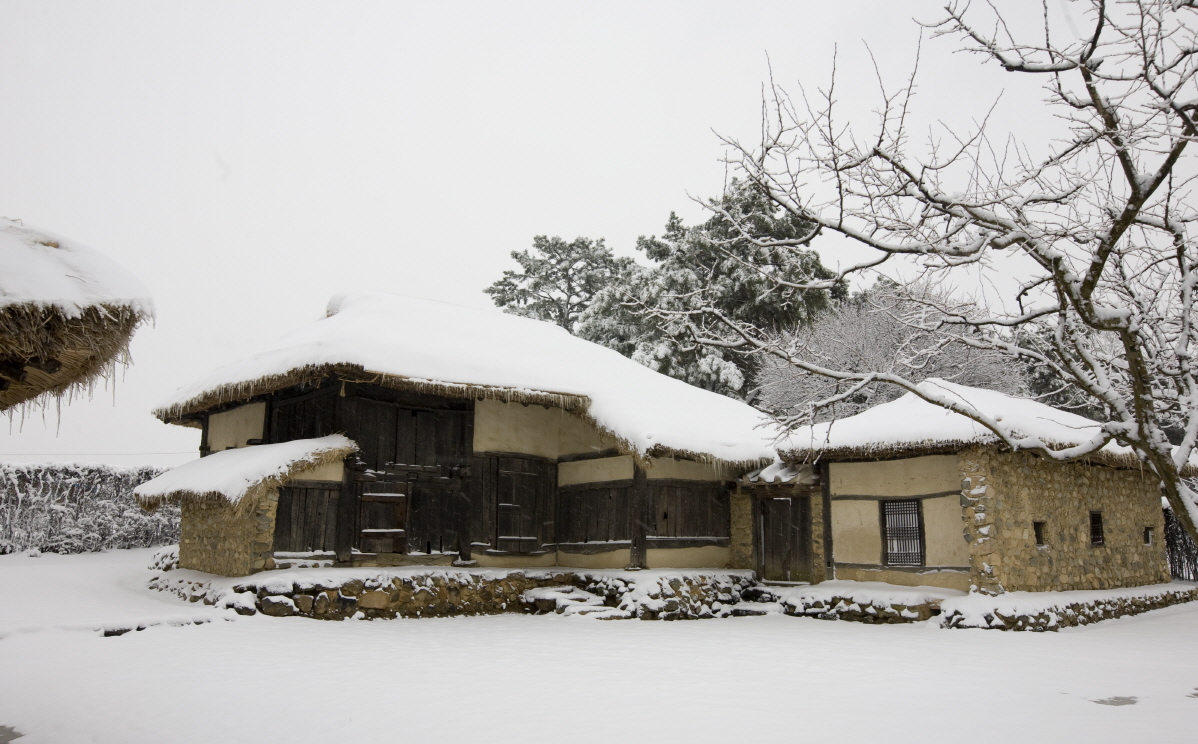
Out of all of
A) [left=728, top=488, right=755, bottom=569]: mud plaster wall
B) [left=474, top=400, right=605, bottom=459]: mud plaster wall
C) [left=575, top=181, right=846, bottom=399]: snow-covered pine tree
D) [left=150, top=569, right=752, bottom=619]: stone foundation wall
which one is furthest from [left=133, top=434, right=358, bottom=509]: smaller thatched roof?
[left=575, top=181, right=846, bottom=399]: snow-covered pine tree

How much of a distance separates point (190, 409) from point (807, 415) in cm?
1119

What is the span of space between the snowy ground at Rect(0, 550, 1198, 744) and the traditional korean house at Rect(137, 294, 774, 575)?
1629 millimetres

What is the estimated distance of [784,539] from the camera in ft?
45.1

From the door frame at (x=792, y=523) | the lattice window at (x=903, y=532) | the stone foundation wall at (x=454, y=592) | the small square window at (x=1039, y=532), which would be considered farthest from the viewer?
the door frame at (x=792, y=523)

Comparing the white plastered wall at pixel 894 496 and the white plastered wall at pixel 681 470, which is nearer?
the white plastered wall at pixel 894 496

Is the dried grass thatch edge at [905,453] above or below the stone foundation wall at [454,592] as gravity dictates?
above

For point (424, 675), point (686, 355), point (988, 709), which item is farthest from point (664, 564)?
point (686, 355)

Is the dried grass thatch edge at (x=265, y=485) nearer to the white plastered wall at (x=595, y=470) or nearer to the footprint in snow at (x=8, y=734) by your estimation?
the white plastered wall at (x=595, y=470)

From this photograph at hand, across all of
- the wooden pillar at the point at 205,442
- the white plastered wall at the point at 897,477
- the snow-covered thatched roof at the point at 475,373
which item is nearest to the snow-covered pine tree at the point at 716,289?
the snow-covered thatched roof at the point at 475,373

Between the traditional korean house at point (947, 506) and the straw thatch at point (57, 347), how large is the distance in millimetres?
9089

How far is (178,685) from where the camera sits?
20.5ft

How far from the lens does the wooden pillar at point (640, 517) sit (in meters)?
13.0

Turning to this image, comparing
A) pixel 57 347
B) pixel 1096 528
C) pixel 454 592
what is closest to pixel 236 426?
pixel 454 592

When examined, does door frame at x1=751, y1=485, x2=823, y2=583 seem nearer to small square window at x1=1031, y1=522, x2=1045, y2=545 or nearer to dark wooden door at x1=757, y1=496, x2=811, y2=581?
dark wooden door at x1=757, y1=496, x2=811, y2=581
